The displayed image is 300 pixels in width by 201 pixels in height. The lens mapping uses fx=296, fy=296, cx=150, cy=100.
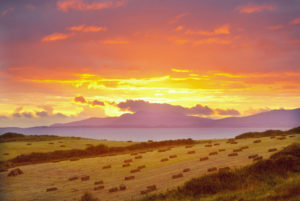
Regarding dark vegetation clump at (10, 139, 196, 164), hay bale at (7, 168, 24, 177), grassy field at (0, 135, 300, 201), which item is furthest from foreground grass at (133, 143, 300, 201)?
dark vegetation clump at (10, 139, 196, 164)

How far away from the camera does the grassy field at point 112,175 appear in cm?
2017

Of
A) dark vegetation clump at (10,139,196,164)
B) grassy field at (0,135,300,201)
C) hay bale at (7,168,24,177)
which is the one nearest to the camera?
grassy field at (0,135,300,201)

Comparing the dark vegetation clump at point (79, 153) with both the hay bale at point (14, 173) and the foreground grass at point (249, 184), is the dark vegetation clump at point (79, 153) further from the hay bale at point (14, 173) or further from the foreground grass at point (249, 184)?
the foreground grass at point (249, 184)

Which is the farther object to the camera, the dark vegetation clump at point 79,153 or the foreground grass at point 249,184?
the dark vegetation clump at point 79,153

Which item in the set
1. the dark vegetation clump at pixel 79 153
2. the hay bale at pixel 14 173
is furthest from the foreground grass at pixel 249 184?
the dark vegetation clump at pixel 79 153

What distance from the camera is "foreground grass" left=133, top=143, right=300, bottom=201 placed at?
1272 cm

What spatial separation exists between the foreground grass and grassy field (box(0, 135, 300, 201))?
1.76m

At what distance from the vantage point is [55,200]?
65.1 ft

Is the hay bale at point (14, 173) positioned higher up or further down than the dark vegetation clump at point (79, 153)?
further down

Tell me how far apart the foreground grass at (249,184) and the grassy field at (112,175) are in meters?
1.76

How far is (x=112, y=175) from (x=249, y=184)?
46.3 feet

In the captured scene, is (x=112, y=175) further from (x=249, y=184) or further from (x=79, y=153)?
(x=79, y=153)

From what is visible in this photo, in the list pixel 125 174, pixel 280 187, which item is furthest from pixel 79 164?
pixel 280 187

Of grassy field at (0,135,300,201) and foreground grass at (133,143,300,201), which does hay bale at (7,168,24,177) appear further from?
foreground grass at (133,143,300,201)
